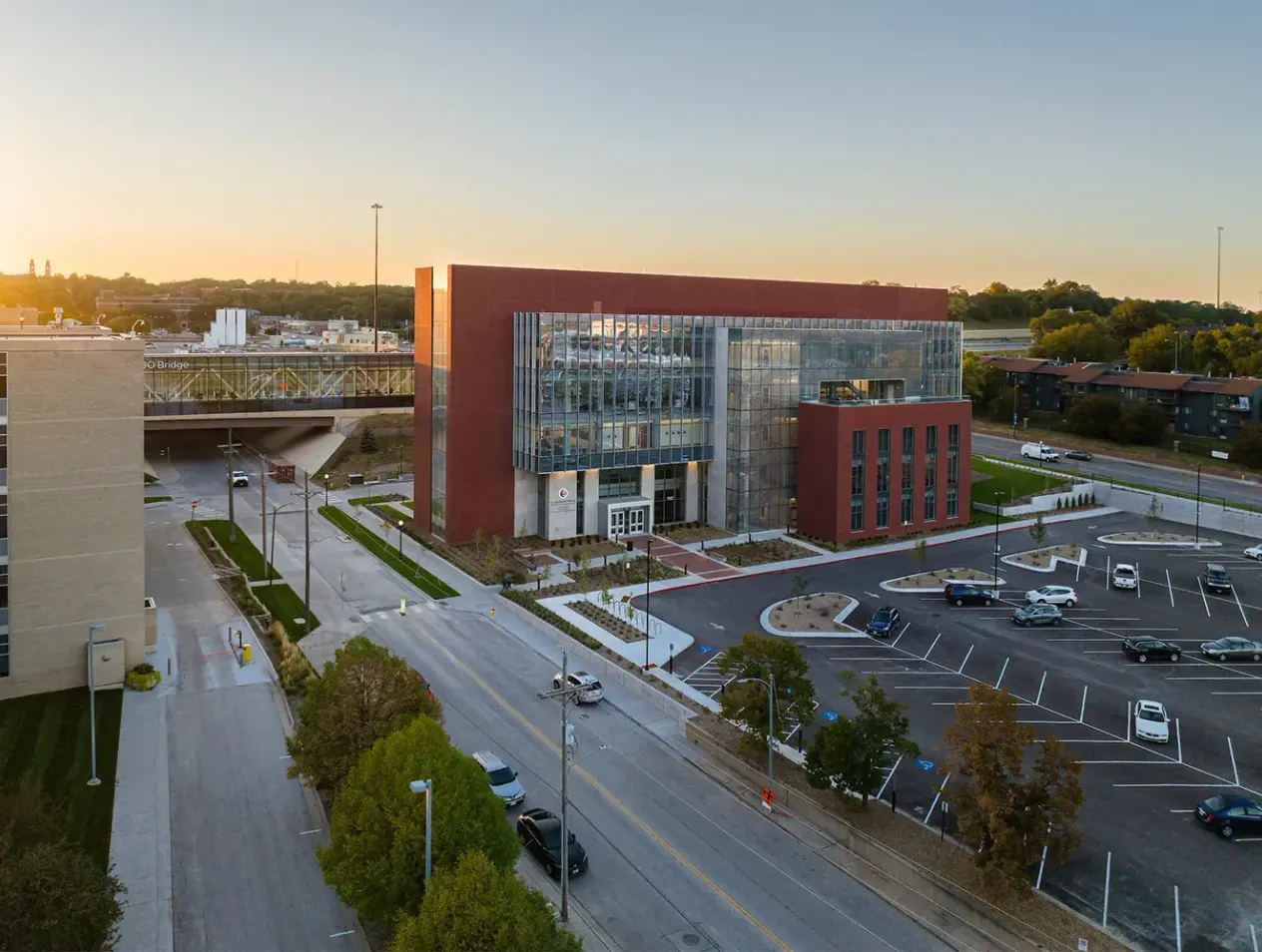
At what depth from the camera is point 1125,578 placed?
51000 mm

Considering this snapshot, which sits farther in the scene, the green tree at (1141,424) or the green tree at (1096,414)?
the green tree at (1096,414)

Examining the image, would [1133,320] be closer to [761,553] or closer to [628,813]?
[761,553]

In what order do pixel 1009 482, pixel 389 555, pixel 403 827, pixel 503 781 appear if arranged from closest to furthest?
pixel 403 827, pixel 503 781, pixel 389 555, pixel 1009 482

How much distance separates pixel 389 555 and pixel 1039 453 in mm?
63880

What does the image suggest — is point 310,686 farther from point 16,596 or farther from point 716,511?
point 716,511

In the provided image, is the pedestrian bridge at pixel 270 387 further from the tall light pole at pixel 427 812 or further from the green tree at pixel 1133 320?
the green tree at pixel 1133 320

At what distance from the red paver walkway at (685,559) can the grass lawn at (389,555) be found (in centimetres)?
1170

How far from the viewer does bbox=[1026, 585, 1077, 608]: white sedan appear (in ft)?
156

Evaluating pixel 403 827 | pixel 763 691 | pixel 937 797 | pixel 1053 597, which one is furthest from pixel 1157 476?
pixel 403 827

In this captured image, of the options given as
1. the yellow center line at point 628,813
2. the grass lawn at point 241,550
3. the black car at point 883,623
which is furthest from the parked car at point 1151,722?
the grass lawn at point 241,550

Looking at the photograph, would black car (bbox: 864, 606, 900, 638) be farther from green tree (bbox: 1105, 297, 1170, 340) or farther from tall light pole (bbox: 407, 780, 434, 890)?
green tree (bbox: 1105, 297, 1170, 340)

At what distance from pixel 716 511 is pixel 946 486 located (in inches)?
658

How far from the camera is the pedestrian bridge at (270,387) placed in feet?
248

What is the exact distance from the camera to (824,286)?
69.4 m
